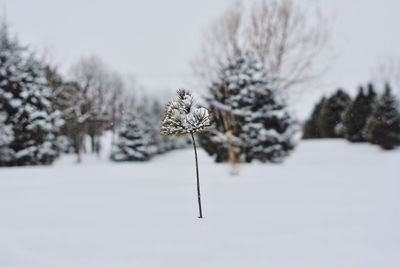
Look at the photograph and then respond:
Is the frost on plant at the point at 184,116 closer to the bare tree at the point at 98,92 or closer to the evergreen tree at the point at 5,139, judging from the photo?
the evergreen tree at the point at 5,139

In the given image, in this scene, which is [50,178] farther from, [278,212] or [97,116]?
[97,116]

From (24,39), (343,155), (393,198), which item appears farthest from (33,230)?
(343,155)

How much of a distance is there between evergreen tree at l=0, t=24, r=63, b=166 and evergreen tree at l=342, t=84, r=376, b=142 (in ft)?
65.2

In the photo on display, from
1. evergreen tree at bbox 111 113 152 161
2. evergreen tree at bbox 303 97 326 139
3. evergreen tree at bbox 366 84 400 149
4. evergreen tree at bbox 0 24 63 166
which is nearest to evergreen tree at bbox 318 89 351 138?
evergreen tree at bbox 303 97 326 139

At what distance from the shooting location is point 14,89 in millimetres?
14836

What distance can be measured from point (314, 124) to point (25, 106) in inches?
1071

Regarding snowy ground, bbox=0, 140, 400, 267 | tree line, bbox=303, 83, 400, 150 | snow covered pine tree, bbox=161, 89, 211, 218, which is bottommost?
snowy ground, bbox=0, 140, 400, 267

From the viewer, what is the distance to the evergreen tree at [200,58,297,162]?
15367 mm

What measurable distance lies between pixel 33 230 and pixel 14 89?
39.8ft

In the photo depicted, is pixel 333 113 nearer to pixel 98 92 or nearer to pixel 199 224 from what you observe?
pixel 98 92

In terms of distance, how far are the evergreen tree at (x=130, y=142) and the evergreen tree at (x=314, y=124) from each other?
58.0 ft

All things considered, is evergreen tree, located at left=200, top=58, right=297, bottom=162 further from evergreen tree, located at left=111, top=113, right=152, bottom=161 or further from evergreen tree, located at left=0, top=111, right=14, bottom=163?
evergreen tree, located at left=111, top=113, right=152, bottom=161

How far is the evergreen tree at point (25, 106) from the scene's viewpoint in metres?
14.5

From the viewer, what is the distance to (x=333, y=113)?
27781mm
